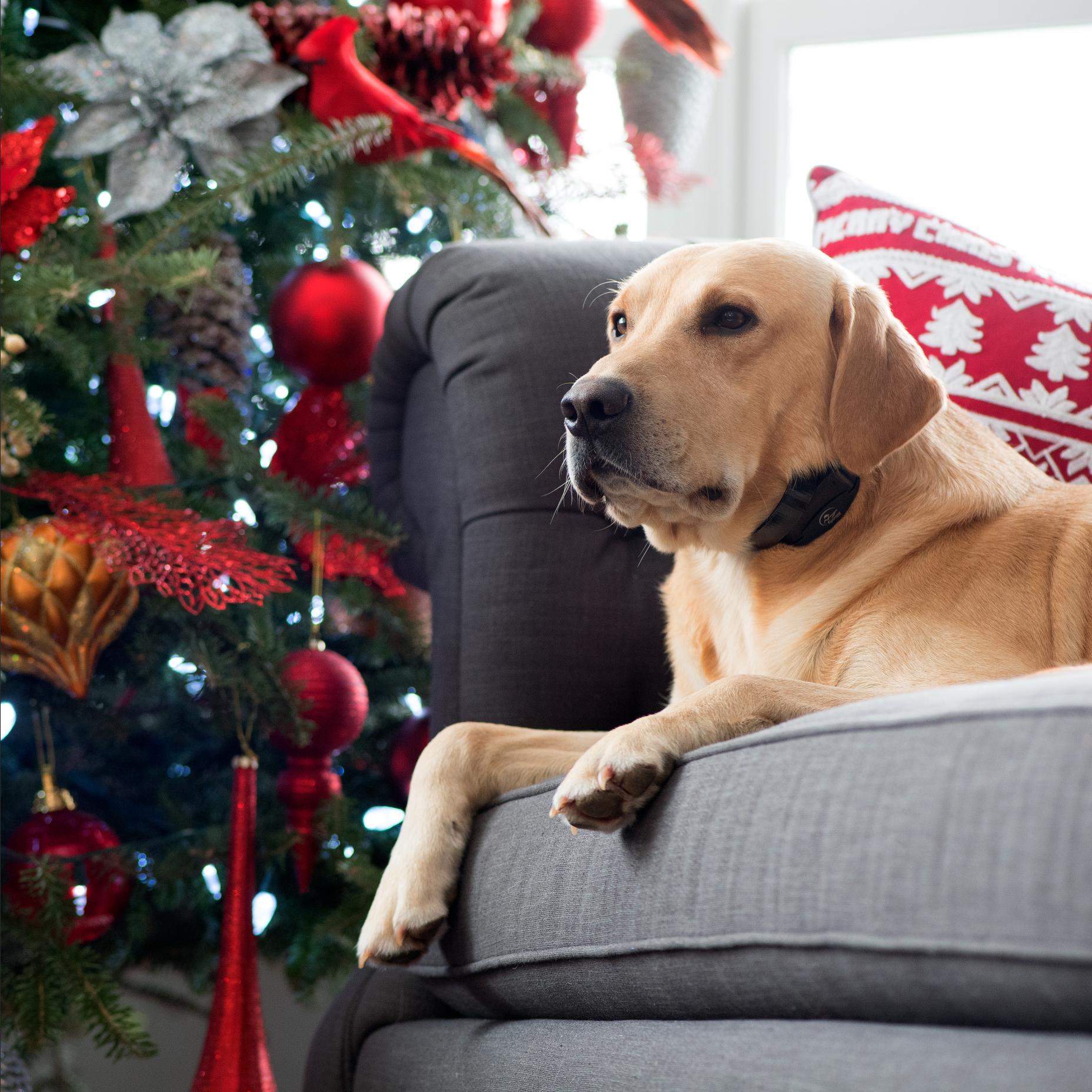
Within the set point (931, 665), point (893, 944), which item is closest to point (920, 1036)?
point (893, 944)

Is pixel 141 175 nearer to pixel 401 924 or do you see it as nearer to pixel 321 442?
pixel 321 442

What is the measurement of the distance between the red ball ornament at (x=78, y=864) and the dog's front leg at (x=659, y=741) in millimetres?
984

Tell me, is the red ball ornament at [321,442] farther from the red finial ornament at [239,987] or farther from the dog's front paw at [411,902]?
the dog's front paw at [411,902]

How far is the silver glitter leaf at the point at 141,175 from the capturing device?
65.5 inches

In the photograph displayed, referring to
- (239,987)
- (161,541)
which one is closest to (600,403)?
(161,541)

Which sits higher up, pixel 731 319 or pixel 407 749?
pixel 731 319

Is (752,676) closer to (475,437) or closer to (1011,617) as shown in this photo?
(1011,617)

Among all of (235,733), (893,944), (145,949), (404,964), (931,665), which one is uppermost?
(893,944)

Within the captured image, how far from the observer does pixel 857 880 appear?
0.68 meters

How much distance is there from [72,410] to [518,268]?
2.49 ft

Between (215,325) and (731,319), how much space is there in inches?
36.5

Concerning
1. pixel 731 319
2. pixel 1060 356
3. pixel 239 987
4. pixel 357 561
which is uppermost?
pixel 731 319

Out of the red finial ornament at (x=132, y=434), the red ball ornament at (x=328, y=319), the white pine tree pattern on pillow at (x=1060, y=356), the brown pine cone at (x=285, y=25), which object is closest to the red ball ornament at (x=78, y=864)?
the red finial ornament at (x=132, y=434)

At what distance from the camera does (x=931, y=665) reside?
107 centimetres
